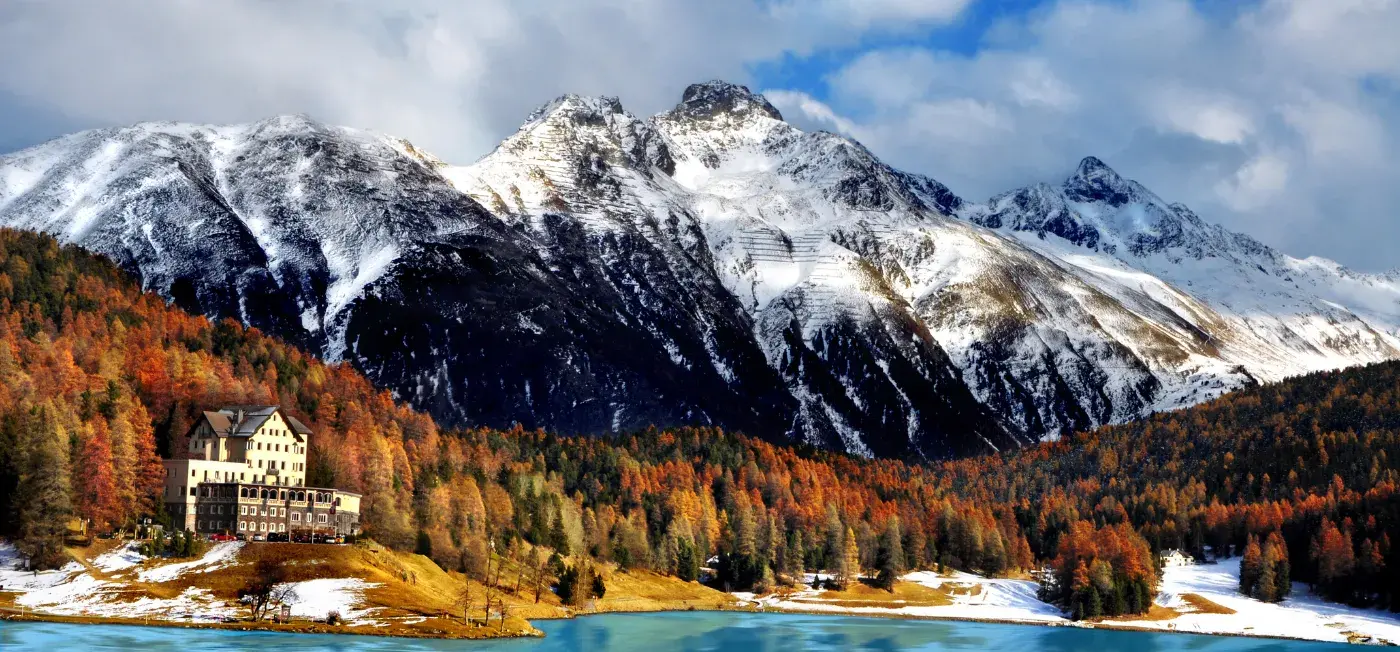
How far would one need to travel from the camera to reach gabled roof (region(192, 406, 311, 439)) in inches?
7279

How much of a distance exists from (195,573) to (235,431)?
1312 inches

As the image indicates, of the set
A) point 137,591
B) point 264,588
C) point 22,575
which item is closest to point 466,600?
point 264,588

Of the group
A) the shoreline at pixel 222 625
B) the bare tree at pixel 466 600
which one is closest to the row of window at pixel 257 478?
the bare tree at pixel 466 600

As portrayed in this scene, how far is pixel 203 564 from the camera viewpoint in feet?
516

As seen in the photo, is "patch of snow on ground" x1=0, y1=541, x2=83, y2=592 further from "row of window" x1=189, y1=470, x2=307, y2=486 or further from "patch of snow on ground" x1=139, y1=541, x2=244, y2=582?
"row of window" x1=189, y1=470, x2=307, y2=486

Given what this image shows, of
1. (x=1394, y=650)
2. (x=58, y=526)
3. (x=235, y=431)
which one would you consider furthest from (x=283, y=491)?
(x=1394, y=650)

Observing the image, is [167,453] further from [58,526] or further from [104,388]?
[58,526]

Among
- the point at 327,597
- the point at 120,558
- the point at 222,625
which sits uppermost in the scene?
the point at 120,558

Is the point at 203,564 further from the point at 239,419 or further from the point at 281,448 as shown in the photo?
the point at 281,448

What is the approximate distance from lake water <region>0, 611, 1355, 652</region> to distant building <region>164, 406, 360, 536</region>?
27175 mm

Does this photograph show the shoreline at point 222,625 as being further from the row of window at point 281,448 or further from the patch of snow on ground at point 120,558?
the row of window at point 281,448

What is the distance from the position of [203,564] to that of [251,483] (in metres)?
24.5

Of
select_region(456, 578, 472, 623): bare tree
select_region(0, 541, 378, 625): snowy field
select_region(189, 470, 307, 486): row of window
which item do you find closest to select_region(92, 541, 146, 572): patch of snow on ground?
select_region(0, 541, 378, 625): snowy field

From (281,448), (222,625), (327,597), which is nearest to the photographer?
(222,625)
